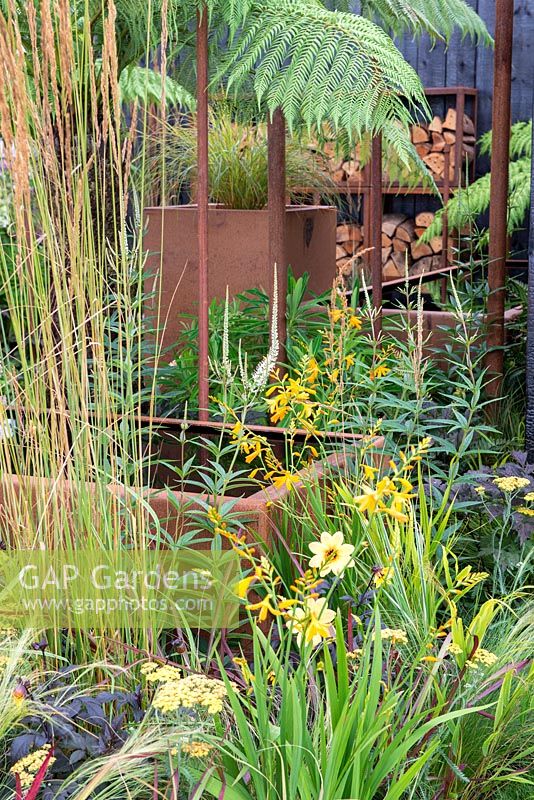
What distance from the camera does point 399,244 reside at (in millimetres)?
5438

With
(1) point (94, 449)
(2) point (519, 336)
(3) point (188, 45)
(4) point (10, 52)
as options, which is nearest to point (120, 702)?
(1) point (94, 449)

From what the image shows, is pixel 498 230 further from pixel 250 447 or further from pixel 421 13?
pixel 250 447

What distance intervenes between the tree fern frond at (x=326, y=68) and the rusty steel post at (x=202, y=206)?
69 mm

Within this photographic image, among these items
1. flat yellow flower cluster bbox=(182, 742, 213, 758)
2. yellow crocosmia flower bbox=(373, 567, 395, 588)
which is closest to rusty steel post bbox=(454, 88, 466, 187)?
yellow crocosmia flower bbox=(373, 567, 395, 588)

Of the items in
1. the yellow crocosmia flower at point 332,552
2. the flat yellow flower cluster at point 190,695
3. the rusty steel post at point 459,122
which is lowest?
the flat yellow flower cluster at point 190,695

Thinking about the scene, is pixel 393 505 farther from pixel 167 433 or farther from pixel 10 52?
pixel 167 433

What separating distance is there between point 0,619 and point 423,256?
4.31 meters

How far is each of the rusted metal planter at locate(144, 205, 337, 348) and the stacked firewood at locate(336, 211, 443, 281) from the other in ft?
8.21

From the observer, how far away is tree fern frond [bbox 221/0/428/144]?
1.91m

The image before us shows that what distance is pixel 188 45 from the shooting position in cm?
240

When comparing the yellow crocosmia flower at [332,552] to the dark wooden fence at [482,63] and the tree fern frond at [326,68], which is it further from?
the dark wooden fence at [482,63]

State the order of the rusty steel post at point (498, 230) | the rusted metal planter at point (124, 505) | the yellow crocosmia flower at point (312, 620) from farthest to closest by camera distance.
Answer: the rusty steel post at point (498, 230) → the rusted metal planter at point (124, 505) → the yellow crocosmia flower at point (312, 620)

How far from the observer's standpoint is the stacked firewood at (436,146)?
5.11 metres

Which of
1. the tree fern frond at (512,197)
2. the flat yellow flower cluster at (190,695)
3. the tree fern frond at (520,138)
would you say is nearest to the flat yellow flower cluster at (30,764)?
the flat yellow flower cluster at (190,695)
